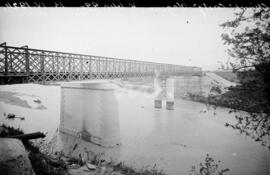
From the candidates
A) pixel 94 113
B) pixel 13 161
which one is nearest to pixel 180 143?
pixel 94 113

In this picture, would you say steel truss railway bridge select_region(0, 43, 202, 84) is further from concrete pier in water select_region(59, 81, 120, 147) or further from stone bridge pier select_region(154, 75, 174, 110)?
stone bridge pier select_region(154, 75, 174, 110)

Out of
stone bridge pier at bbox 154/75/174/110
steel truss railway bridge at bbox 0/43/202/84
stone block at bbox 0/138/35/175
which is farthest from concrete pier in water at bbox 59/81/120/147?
stone bridge pier at bbox 154/75/174/110

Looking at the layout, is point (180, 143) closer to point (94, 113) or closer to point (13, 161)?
point (94, 113)

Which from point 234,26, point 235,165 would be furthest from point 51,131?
point 234,26

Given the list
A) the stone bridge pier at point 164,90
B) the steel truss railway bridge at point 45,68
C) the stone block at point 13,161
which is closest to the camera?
the stone block at point 13,161

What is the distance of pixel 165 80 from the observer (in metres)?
28.1

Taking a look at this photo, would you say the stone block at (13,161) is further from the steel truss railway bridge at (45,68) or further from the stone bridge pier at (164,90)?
the stone bridge pier at (164,90)

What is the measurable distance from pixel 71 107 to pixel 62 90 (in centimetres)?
232

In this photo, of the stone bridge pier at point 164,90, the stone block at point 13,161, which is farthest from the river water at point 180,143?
the stone block at point 13,161

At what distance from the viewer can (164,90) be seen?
28797 mm

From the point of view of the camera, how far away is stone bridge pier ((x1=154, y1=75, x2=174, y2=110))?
27.8 m

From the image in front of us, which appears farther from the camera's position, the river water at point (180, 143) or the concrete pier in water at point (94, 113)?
the concrete pier in water at point (94, 113)

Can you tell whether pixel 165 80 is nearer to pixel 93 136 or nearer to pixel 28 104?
pixel 93 136

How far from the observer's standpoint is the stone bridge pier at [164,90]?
27.8m
